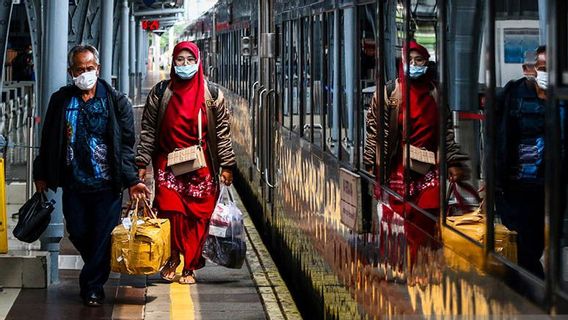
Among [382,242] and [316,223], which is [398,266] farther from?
[316,223]

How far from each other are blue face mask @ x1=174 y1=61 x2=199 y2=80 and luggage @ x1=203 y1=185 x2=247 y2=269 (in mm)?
905

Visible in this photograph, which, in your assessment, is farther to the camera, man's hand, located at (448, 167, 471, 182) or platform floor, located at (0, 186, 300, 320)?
platform floor, located at (0, 186, 300, 320)

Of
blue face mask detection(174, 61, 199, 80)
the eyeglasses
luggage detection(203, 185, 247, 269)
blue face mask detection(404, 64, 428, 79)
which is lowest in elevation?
luggage detection(203, 185, 247, 269)

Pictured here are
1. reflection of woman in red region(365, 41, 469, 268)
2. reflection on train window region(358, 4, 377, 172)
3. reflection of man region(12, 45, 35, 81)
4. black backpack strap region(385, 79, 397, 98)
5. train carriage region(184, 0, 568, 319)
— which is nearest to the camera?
train carriage region(184, 0, 568, 319)

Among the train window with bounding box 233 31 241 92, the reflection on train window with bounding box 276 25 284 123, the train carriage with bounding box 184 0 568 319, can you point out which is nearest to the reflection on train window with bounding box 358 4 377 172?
the train carriage with bounding box 184 0 568 319

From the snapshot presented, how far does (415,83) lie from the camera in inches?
191

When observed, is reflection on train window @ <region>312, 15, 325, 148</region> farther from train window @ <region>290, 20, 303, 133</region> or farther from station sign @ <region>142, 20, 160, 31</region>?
station sign @ <region>142, 20, 160, 31</region>

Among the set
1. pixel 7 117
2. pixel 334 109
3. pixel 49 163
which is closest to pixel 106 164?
pixel 49 163

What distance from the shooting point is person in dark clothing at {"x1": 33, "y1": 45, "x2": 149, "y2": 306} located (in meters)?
8.52

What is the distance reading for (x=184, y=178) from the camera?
9.67 metres

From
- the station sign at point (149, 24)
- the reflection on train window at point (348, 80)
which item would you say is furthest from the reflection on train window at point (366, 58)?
the station sign at point (149, 24)

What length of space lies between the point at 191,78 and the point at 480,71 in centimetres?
596

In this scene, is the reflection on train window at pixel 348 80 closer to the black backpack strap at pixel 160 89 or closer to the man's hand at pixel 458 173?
the man's hand at pixel 458 173

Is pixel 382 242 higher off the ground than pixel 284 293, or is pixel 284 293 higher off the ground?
pixel 382 242
